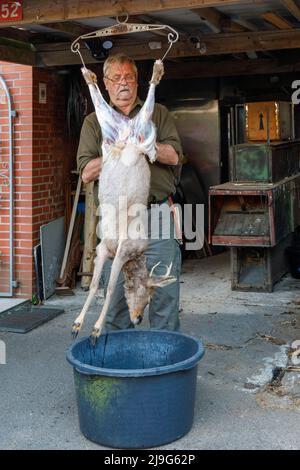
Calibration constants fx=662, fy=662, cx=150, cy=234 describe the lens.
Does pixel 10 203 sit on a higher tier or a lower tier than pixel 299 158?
lower

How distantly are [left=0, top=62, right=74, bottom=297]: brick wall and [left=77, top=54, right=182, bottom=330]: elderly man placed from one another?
2.81 meters

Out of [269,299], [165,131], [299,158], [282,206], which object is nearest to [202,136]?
[299,158]

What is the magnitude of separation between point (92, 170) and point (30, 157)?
→ 3270 millimetres

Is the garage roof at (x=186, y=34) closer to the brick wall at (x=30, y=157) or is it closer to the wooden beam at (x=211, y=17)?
the wooden beam at (x=211, y=17)

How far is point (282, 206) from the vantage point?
300 inches

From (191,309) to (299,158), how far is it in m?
3.19

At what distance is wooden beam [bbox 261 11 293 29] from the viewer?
226 inches

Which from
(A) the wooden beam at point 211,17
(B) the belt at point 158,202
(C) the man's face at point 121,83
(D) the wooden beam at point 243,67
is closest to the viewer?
(C) the man's face at point 121,83

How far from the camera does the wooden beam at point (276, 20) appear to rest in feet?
18.9

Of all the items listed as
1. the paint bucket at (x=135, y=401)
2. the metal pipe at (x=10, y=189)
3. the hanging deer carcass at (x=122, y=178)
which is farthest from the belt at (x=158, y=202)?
the metal pipe at (x=10, y=189)

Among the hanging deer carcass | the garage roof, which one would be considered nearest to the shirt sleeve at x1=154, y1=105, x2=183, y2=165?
the hanging deer carcass

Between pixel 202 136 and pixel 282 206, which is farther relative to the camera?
pixel 202 136

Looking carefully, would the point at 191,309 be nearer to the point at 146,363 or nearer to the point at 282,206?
the point at 282,206

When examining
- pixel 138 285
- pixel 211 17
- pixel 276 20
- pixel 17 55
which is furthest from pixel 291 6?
pixel 17 55
